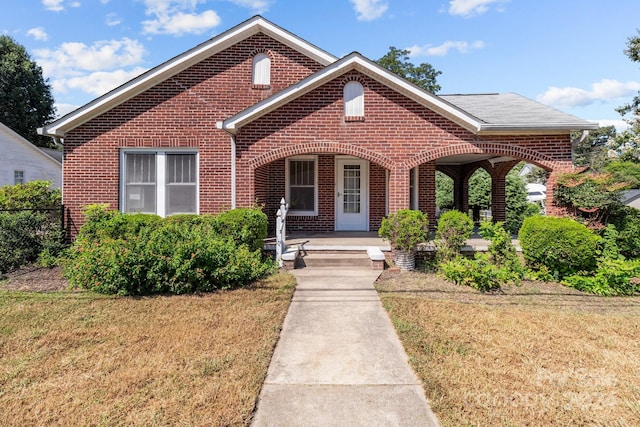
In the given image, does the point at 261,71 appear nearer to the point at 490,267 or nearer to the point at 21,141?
the point at 490,267

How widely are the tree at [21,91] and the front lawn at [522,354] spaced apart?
1641 inches

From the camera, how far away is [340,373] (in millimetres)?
3844

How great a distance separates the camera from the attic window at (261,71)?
36.0 ft

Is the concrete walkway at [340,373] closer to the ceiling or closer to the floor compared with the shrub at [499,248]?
closer to the floor

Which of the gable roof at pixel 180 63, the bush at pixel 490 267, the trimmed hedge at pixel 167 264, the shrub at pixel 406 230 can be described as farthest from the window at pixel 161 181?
the bush at pixel 490 267

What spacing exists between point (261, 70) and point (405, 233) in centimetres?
668

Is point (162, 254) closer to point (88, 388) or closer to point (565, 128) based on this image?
point (88, 388)

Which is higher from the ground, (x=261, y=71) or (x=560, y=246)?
(x=261, y=71)

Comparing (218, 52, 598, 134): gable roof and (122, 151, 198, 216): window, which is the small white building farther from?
(218, 52, 598, 134): gable roof

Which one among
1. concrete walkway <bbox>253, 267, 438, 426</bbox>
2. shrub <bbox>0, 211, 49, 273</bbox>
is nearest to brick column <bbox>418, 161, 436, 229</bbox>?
concrete walkway <bbox>253, 267, 438, 426</bbox>

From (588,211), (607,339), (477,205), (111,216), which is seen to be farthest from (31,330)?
(477,205)

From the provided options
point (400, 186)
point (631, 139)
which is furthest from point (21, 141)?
point (631, 139)

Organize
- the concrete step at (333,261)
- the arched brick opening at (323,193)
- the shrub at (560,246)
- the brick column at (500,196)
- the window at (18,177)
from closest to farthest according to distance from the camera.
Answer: the shrub at (560,246) → the concrete step at (333,261) → the arched brick opening at (323,193) → the brick column at (500,196) → the window at (18,177)

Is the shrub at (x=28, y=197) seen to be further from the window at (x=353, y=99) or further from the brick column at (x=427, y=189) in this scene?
the brick column at (x=427, y=189)
